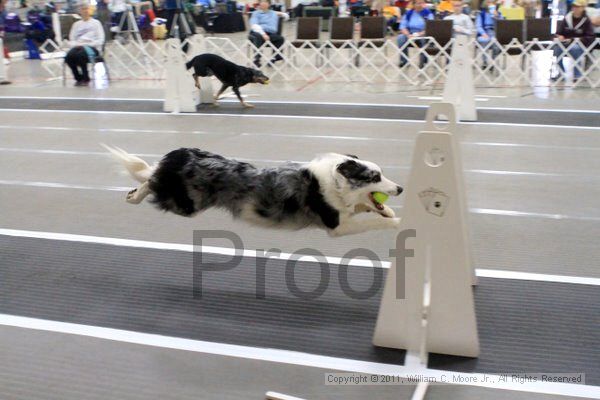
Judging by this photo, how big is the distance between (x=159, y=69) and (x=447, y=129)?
1078 cm

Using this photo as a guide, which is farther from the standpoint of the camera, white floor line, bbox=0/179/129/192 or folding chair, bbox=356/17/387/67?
folding chair, bbox=356/17/387/67

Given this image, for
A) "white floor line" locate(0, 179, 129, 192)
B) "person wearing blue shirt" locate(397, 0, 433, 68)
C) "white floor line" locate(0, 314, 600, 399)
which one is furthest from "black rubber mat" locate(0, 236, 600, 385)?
"person wearing blue shirt" locate(397, 0, 433, 68)

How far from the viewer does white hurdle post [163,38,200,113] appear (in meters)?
8.70

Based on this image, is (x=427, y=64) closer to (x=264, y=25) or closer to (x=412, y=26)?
(x=412, y=26)

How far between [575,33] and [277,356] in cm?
961

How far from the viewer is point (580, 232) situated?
418 cm

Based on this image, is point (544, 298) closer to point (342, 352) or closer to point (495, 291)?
point (495, 291)

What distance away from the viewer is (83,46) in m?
11.4

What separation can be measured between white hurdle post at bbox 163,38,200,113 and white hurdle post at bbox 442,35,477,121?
368 centimetres

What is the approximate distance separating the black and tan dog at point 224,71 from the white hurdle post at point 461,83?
2.82 m

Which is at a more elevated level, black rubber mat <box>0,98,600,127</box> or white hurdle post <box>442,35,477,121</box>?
white hurdle post <box>442,35,477,121</box>

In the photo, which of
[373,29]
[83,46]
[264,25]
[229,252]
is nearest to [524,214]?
[229,252]

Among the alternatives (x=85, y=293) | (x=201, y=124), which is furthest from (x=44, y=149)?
(x=85, y=293)

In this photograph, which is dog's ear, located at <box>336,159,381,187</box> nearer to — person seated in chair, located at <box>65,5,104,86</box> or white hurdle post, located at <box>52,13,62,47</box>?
person seated in chair, located at <box>65,5,104,86</box>
